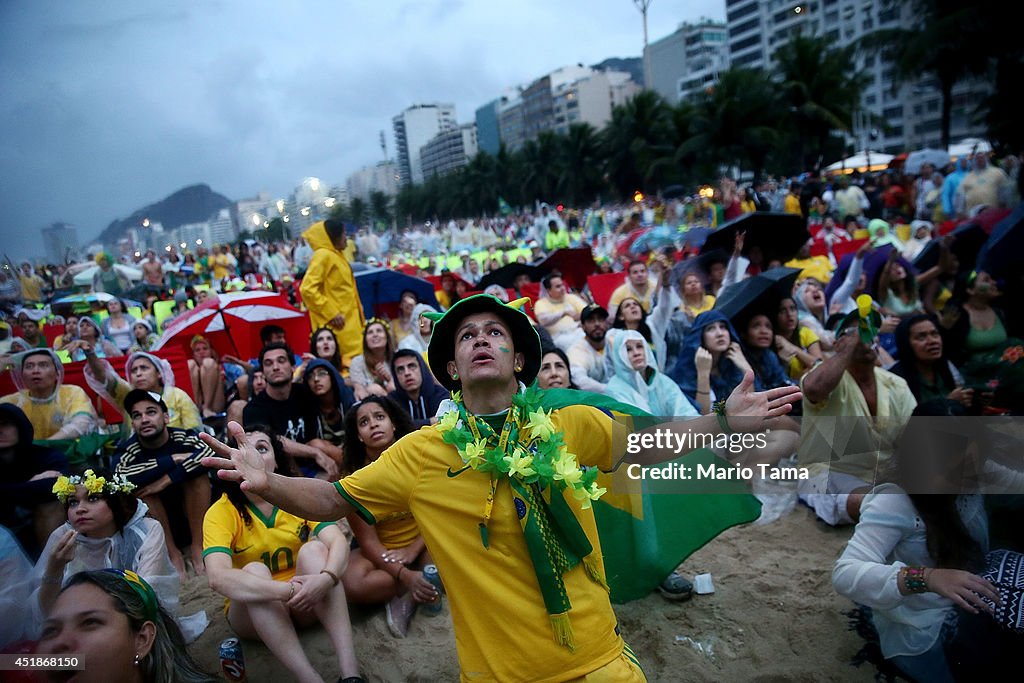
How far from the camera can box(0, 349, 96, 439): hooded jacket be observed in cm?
400

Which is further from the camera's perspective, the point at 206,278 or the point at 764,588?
the point at 206,278

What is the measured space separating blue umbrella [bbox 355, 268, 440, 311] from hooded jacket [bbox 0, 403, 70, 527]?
5117 mm

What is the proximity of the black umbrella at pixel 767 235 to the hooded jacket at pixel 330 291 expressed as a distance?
434cm

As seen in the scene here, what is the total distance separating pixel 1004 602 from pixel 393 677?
2.71 metres

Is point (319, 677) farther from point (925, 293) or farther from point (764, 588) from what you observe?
point (925, 293)

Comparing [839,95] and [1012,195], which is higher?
[839,95]

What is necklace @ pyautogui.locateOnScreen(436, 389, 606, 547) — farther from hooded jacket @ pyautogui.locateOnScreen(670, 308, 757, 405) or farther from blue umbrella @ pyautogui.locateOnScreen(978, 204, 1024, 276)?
blue umbrella @ pyautogui.locateOnScreen(978, 204, 1024, 276)

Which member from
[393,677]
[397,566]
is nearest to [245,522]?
[397,566]

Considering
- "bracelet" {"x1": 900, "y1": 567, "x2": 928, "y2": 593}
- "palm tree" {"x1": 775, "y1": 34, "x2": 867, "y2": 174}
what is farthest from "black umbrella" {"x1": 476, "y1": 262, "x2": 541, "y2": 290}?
"palm tree" {"x1": 775, "y1": 34, "x2": 867, "y2": 174}

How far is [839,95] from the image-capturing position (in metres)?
35.5

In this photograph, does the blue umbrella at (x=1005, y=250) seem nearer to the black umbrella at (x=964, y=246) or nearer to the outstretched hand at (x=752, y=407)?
the black umbrella at (x=964, y=246)

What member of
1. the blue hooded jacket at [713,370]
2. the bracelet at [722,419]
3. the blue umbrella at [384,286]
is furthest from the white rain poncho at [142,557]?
the blue umbrella at [384,286]

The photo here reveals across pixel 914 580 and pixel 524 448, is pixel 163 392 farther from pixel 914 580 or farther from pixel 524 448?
pixel 914 580

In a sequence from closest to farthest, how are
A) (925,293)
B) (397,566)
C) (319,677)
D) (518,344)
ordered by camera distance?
(518,344), (319,677), (397,566), (925,293)
